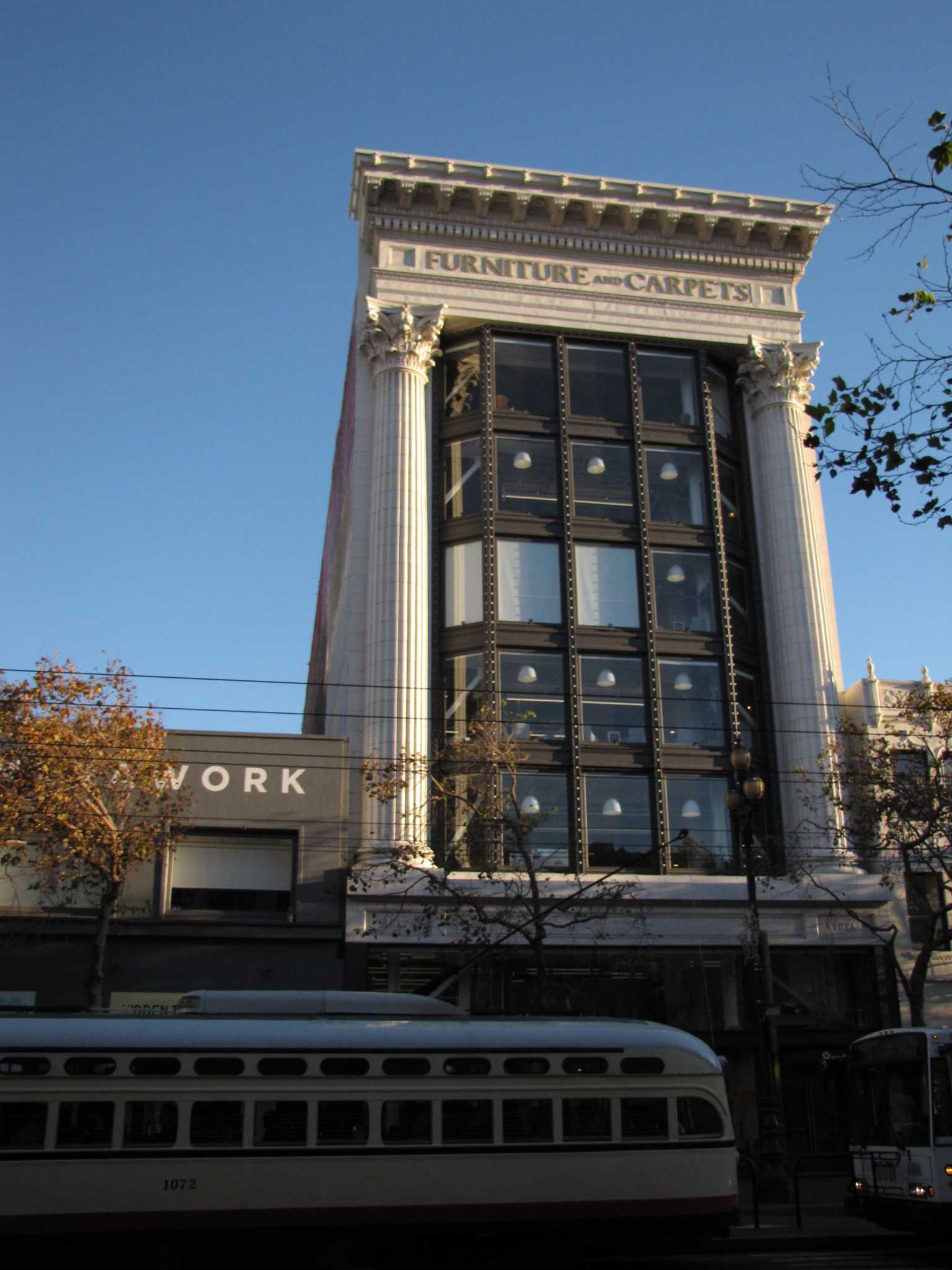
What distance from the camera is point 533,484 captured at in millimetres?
40562

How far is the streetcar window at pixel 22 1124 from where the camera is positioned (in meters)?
15.2

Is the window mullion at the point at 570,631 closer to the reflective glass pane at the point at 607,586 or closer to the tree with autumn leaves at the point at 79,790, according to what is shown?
the reflective glass pane at the point at 607,586

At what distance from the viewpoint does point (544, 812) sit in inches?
1385

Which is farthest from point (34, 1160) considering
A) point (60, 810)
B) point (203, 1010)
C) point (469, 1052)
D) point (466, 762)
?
point (466, 762)

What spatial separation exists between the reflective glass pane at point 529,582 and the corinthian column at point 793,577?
23.5ft

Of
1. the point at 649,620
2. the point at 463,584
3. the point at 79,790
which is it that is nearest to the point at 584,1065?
the point at 79,790

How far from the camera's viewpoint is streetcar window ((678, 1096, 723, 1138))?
16938 millimetres

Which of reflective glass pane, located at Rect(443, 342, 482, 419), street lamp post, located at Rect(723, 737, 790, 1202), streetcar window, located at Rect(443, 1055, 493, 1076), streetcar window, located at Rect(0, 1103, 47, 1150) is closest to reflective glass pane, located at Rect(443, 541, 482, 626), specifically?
reflective glass pane, located at Rect(443, 342, 482, 419)

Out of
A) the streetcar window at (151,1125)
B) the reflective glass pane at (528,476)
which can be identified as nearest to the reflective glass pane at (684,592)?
the reflective glass pane at (528,476)

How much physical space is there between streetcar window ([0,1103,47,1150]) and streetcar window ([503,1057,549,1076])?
582cm

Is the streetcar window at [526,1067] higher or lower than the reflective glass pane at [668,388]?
lower

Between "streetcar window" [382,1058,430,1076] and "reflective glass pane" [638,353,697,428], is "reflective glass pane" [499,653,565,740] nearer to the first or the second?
"reflective glass pane" [638,353,697,428]

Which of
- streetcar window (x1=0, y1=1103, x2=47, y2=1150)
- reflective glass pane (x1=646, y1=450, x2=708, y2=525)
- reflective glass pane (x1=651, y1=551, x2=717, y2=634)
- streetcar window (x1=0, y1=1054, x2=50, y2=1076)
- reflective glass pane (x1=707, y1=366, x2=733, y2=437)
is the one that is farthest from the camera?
reflective glass pane (x1=707, y1=366, x2=733, y2=437)

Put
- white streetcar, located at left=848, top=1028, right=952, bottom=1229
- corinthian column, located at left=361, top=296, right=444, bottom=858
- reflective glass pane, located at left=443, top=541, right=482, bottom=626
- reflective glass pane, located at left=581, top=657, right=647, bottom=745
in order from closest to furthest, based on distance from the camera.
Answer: white streetcar, located at left=848, top=1028, right=952, bottom=1229
corinthian column, located at left=361, top=296, right=444, bottom=858
reflective glass pane, located at left=581, top=657, right=647, bottom=745
reflective glass pane, located at left=443, top=541, right=482, bottom=626
